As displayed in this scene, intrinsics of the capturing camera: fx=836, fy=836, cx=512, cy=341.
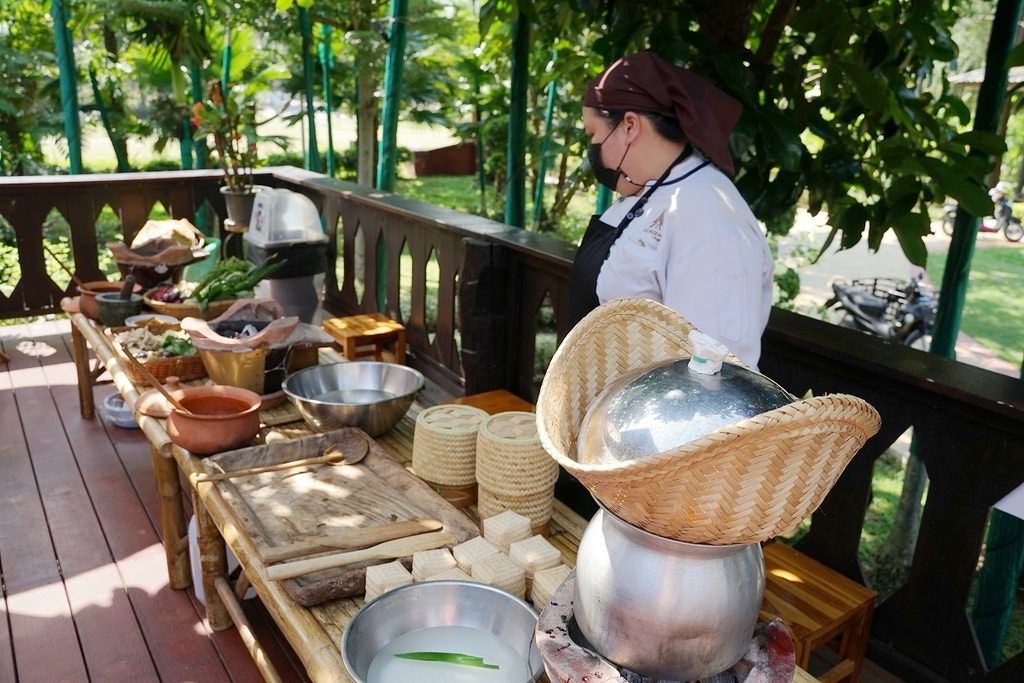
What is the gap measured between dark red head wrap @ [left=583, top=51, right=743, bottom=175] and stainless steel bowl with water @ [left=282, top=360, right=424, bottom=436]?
1.15m

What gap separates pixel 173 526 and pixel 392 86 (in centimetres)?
370

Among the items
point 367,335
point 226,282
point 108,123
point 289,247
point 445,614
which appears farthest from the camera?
point 108,123

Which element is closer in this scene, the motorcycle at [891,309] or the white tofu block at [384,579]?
the white tofu block at [384,579]

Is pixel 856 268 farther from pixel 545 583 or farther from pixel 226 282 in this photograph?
pixel 545 583

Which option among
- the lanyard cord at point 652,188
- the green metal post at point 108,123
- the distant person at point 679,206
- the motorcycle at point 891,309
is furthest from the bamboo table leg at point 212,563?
the green metal post at point 108,123

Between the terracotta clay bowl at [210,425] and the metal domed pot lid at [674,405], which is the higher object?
the metal domed pot lid at [674,405]

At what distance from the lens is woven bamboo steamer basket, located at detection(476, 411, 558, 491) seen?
201cm

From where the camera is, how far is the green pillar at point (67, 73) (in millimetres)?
7285

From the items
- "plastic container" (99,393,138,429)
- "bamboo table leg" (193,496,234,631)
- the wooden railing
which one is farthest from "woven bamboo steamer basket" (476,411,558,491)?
"plastic container" (99,393,138,429)

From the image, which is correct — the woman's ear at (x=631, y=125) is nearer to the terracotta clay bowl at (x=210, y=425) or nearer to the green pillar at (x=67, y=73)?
the terracotta clay bowl at (x=210, y=425)

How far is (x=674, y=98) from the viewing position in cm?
200

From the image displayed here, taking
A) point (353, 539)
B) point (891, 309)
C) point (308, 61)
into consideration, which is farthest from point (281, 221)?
point (308, 61)

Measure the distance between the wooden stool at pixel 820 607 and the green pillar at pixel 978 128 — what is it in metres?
1.37

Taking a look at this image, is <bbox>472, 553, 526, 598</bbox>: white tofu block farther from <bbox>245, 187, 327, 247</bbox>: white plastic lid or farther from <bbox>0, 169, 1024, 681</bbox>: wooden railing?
<bbox>245, 187, 327, 247</bbox>: white plastic lid
